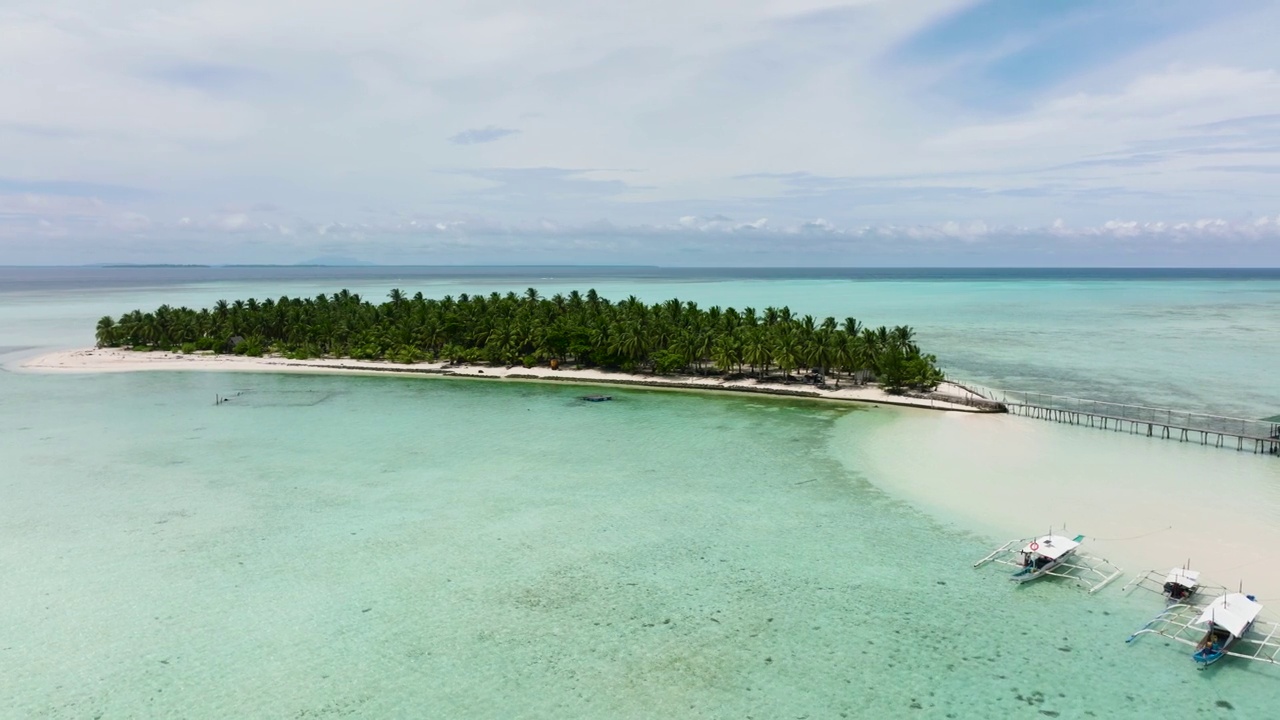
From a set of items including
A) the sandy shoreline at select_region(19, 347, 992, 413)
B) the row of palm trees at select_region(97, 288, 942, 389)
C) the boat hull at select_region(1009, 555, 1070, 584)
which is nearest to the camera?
the boat hull at select_region(1009, 555, 1070, 584)

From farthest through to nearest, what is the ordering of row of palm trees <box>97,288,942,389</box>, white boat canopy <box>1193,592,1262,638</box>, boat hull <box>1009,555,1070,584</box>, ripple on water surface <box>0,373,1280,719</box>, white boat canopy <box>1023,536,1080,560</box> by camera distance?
1. row of palm trees <box>97,288,942,389</box>
2. white boat canopy <box>1023,536,1080,560</box>
3. boat hull <box>1009,555,1070,584</box>
4. white boat canopy <box>1193,592,1262,638</box>
5. ripple on water surface <box>0,373,1280,719</box>

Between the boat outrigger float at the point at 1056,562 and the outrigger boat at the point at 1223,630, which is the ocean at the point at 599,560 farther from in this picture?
the boat outrigger float at the point at 1056,562

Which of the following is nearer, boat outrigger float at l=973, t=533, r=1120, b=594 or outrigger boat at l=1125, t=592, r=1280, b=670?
outrigger boat at l=1125, t=592, r=1280, b=670

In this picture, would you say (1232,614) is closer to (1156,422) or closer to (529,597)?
(529,597)

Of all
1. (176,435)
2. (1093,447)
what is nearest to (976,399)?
(1093,447)

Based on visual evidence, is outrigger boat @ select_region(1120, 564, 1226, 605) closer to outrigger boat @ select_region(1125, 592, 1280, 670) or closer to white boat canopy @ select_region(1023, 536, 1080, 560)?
outrigger boat @ select_region(1125, 592, 1280, 670)

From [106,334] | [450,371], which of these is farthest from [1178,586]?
[106,334]

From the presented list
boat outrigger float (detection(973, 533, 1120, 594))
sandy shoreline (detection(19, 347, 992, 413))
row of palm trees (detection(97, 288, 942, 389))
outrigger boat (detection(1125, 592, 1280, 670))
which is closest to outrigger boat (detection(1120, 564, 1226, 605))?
outrigger boat (detection(1125, 592, 1280, 670))

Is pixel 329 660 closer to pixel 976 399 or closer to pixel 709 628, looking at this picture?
pixel 709 628

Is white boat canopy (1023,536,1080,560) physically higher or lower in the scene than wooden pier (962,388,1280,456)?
lower
